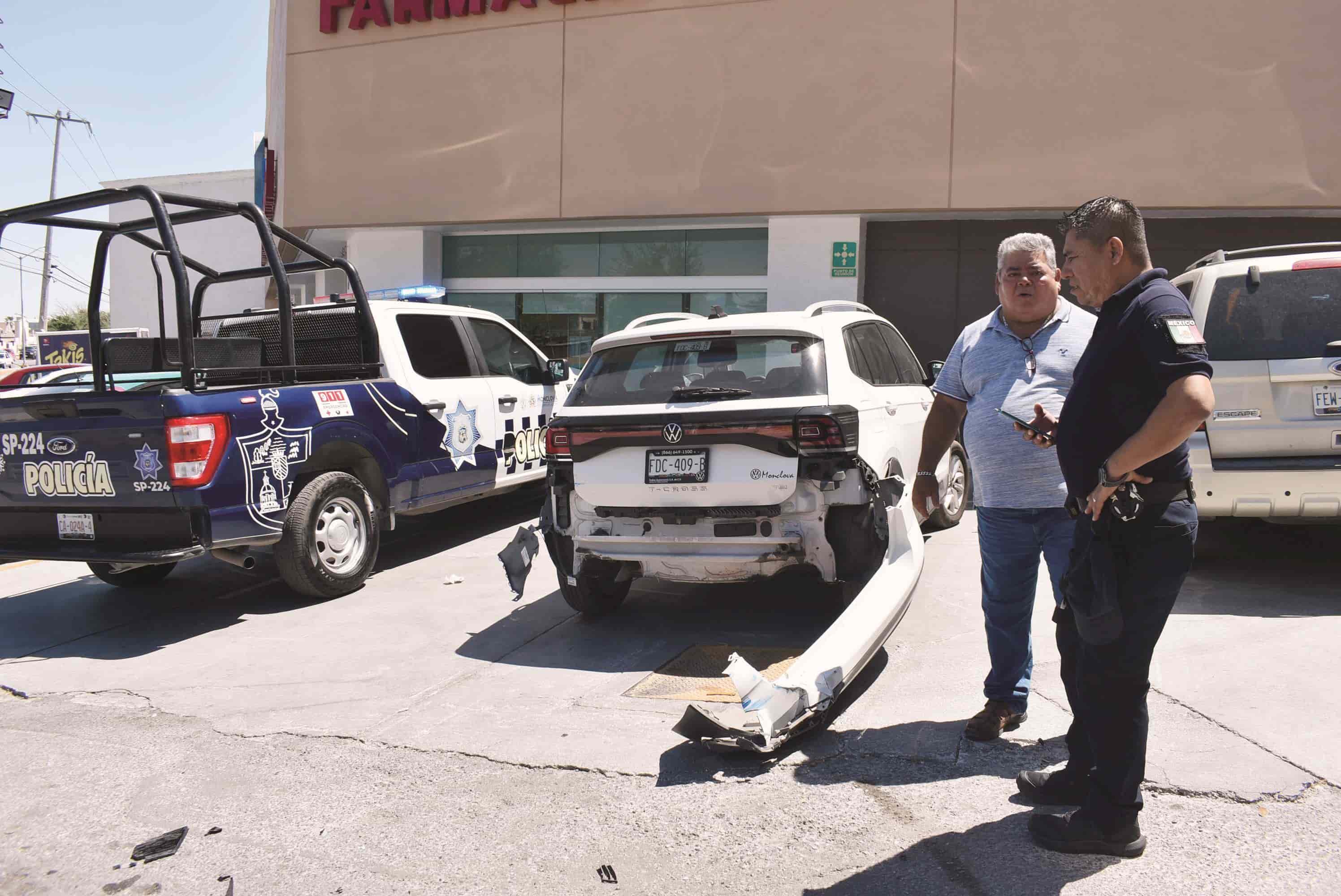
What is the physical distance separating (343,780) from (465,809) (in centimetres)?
58

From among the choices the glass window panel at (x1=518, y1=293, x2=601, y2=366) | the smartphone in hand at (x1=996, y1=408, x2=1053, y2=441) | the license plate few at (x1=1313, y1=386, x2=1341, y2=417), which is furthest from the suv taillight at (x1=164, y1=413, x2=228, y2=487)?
the glass window panel at (x1=518, y1=293, x2=601, y2=366)

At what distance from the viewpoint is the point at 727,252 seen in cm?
1578

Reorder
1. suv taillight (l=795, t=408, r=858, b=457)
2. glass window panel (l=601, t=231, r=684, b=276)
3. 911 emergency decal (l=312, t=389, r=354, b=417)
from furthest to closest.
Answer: glass window panel (l=601, t=231, r=684, b=276)
911 emergency decal (l=312, t=389, r=354, b=417)
suv taillight (l=795, t=408, r=858, b=457)

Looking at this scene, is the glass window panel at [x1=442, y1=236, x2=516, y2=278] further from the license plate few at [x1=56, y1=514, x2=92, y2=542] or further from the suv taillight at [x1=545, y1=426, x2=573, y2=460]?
the suv taillight at [x1=545, y1=426, x2=573, y2=460]

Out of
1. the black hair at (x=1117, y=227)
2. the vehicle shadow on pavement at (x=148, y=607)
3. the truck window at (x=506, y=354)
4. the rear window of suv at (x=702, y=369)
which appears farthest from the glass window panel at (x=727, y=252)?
the black hair at (x=1117, y=227)

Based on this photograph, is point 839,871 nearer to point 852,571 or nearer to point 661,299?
point 852,571

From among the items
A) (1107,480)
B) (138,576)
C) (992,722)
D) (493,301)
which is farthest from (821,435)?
(493,301)

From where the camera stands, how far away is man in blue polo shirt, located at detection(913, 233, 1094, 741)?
12.1ft

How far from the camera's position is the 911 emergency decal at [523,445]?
27.5ft

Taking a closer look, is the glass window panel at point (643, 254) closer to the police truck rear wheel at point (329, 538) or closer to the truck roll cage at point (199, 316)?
the truck roll cage at point (199, 316)

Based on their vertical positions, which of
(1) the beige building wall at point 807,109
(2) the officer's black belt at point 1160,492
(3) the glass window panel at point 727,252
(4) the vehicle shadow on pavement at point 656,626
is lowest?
(4) the vehicle shadow on pavement at point 656,626

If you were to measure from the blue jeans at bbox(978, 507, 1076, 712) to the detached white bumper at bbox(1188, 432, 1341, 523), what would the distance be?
2.33 m

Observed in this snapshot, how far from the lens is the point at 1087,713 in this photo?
293cm

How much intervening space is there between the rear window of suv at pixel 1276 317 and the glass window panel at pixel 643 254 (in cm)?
1090
